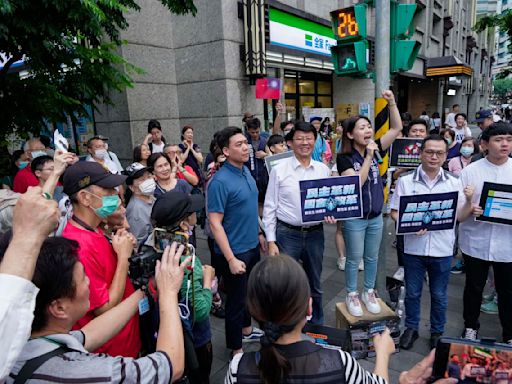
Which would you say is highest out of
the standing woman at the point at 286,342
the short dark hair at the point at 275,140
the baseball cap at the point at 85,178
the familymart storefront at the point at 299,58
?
the familymart storefront at the point at 299,58

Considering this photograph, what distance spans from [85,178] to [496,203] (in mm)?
3219

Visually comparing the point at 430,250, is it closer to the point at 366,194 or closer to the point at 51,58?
the point at 366,194

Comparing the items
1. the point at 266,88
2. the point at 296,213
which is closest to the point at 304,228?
the point at 296,213

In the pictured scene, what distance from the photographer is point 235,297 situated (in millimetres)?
3141

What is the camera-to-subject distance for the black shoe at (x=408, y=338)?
327 cm

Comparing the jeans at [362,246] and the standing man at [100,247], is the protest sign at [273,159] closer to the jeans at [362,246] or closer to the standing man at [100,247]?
the jeans at [362,246]

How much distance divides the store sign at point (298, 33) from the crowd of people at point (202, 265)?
703cm

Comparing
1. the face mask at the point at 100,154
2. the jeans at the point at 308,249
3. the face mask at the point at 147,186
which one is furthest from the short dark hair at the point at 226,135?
the face mask at the point at 100,154

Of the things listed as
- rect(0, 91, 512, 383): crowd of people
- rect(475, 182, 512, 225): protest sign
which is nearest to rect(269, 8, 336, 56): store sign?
rect(0, 91, 512, 383): crowd of people

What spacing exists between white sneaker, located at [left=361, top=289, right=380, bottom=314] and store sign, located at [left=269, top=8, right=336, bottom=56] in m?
8.44

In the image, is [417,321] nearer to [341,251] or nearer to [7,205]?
[341,251]

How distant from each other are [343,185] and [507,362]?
2.03 meters

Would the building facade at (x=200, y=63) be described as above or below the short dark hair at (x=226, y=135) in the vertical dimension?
above

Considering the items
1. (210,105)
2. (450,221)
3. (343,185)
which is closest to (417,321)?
(450,221)
